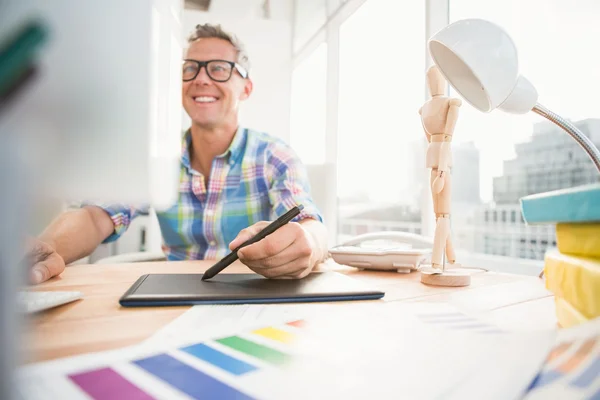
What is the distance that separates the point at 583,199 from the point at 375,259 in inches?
16.8

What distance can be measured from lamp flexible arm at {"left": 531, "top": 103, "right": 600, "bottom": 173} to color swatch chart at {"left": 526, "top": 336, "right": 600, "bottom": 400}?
1.11 feet

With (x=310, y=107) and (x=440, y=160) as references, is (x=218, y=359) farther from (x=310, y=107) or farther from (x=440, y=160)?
(x=310, y=107)

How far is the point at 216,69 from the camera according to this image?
1.21 m

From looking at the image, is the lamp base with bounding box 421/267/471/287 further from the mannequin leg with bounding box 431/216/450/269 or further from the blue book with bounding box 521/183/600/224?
the blue book with bounding box 521/183/600/224

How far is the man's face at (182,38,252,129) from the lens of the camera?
3.80ft

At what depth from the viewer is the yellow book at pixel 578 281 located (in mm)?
322

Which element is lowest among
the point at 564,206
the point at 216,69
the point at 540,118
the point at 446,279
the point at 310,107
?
the point at 446,279

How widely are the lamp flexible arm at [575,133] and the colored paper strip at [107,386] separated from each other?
1.74ft

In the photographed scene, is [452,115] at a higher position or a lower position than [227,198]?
higher

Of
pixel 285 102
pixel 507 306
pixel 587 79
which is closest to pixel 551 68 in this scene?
pixel 587 79

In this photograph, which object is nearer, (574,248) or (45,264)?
(574,248)

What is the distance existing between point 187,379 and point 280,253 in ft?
1.12

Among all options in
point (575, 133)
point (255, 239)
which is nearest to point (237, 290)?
point (255, 239)

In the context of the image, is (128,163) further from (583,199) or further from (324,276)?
(324,276)
